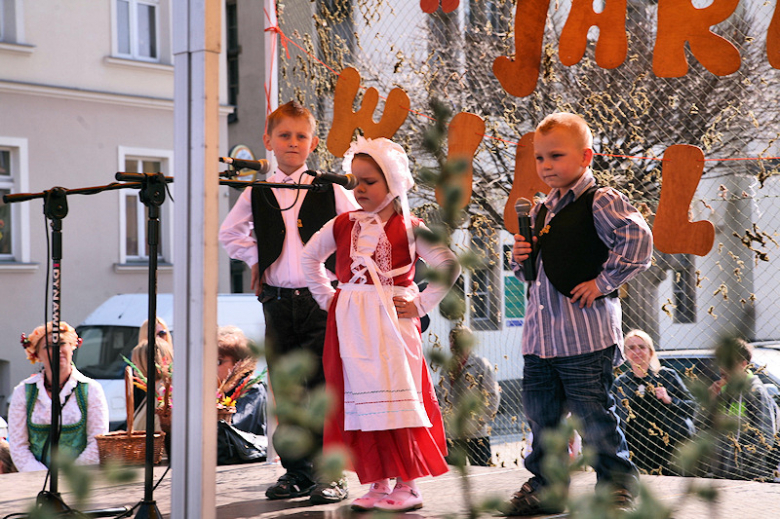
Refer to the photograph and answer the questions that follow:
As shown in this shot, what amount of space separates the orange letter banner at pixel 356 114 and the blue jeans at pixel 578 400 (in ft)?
5.96

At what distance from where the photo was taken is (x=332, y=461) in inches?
26.2

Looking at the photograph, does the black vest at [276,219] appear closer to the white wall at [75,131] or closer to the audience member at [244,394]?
the audience member at [244,394]

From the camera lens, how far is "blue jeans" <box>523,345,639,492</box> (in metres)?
2.59

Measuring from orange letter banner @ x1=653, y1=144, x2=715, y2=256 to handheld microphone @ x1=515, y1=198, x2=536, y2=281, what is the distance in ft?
3.26

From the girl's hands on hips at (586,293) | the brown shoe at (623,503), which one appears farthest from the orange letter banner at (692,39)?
the brown shoe at (623,503)

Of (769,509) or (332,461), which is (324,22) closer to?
(769,509)

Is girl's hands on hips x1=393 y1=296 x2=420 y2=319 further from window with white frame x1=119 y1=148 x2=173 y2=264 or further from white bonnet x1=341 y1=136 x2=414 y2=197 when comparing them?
window with white frame x1=119 y1=148 x2=173 y2=264

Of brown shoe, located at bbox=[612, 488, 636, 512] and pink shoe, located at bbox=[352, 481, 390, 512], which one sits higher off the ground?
brown shoe, located at bbox=[612, 488, 636, 512]

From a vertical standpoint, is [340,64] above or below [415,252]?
above

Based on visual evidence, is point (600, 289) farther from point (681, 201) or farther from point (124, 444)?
point (124, 444)

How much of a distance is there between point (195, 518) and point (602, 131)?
4217 millimetres

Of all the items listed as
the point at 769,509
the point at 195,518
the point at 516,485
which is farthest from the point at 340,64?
the point at 195,518

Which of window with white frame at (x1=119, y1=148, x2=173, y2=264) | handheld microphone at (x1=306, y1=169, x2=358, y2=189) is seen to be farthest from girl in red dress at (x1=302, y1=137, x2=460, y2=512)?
window with white frame at (x1=119, y1=148, x2=173, y2=264)

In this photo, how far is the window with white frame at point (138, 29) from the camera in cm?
1216
